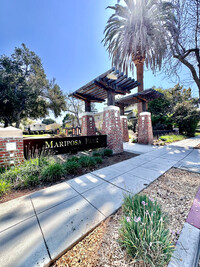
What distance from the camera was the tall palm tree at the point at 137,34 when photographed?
650 centimetres

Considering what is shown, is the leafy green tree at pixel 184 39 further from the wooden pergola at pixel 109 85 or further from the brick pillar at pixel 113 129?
the brick pillar at pixel 113 129

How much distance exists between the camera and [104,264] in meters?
1.13

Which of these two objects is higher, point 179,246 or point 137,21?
point 137,21

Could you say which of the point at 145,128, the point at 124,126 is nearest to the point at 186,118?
the point at 145,128

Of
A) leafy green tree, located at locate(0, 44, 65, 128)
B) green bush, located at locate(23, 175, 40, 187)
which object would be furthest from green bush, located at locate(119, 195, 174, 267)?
leafy green tree, located at locate(0, 44, 65, 128)

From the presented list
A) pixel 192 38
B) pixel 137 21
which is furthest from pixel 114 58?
pixel 192 38

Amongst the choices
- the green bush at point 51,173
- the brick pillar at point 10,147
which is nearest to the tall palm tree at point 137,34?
the green bush at point 51,173

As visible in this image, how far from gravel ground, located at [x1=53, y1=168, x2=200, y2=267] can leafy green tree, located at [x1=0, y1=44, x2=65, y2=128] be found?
17908mm

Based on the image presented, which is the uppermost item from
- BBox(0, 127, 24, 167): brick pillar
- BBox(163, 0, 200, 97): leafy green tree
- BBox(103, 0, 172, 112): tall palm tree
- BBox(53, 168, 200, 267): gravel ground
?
BBox(103, 0, 172, 112): tall palm tree

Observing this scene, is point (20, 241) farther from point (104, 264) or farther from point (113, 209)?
point (113, 209)

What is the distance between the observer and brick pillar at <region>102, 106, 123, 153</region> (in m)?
6.19

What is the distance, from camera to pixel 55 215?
6.01 feet

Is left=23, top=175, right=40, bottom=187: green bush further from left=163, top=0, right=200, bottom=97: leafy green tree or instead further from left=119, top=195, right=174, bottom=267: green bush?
left=163, top=0, right=200, bottom=97: leafy green tree

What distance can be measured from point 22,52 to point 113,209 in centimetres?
2354
